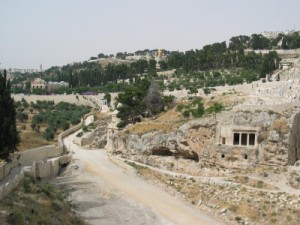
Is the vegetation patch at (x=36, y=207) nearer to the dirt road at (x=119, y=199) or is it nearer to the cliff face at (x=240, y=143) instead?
the dirt road at (x=119, y=199)

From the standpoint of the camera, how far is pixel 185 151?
1571 inches

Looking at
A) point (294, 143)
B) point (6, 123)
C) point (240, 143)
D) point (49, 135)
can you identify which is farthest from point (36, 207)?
point (49, 135)

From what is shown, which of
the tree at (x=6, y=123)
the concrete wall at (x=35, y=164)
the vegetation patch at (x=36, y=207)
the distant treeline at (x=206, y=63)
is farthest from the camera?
the distant treeline at (x=206, y=63)

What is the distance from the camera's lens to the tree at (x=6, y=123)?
30562 millimetres

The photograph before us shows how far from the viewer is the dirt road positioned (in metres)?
28.7

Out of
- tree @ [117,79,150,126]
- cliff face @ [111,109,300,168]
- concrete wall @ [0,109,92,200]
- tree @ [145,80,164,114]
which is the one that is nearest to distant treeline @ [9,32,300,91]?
tree @ [145,80,164,114]

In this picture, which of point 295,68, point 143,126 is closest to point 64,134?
point 143,126

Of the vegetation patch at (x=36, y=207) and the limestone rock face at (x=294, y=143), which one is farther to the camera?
the limestone rock face at (x=294, y=143)

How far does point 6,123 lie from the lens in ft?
100

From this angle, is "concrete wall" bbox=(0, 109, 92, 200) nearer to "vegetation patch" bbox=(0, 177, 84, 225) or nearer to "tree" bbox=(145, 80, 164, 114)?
"vegetation patch" bbox=(0, 177, 84, 225)

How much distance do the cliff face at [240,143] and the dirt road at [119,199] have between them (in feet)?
17.6

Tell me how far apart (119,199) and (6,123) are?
9436 mm

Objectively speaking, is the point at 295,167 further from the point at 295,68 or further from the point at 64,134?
the point at 295,68

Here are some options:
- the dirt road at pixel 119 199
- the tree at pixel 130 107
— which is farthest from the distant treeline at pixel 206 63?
the dirt road at pixel 119 199
